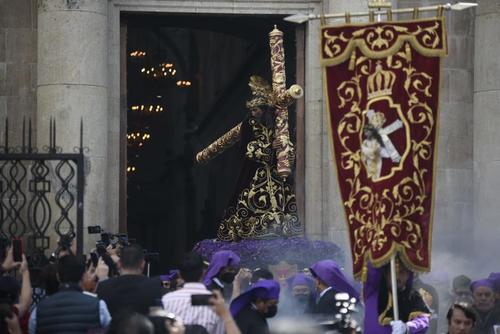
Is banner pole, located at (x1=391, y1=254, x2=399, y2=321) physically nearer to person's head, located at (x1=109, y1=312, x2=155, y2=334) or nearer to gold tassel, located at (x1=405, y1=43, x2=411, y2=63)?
gold tassel, located at (x1=405, y1=43, x2=411, y2=63)

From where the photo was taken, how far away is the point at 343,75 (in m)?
14.5

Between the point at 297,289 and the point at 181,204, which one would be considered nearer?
the point at 297,289

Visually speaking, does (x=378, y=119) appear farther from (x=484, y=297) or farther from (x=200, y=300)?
(x=200, y=300)

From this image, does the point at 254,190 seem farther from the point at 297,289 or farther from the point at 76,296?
the point at 76,296

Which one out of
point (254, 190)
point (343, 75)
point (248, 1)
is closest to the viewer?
point (343, 75)

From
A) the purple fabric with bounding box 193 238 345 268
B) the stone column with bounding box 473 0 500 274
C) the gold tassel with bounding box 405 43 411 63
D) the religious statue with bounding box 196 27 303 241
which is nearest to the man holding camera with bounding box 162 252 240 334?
the gold tassel with bounding box 405 43 411 63

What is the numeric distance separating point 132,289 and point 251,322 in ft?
2.90

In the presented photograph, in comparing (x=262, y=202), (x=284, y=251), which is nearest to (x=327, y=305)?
(x=284, y=251)

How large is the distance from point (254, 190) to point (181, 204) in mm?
12079

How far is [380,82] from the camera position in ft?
47.1

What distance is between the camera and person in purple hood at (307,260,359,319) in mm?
14852

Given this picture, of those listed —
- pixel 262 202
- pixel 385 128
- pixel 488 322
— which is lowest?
pixel 488 322

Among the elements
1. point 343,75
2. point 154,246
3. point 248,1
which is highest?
point 248,1

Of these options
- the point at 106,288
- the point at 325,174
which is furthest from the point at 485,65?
the point at 106,288
